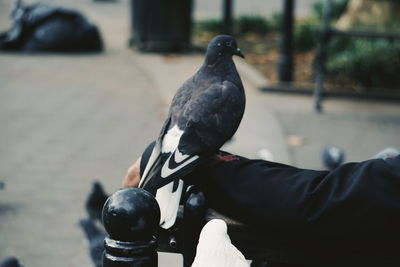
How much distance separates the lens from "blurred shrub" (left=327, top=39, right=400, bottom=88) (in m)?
9.51

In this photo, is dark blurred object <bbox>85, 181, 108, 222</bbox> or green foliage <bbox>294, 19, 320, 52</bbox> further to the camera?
green foliage <bbox>294, 19, 320, 52</bbox>

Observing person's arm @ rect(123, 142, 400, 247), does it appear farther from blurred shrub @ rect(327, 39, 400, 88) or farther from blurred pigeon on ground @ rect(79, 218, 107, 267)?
blurred shrub @ rect(327, 39, 400, 88)

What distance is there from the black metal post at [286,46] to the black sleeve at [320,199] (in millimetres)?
7308

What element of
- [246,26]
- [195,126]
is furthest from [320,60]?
[195,126]

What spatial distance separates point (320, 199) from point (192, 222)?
1.41 ft

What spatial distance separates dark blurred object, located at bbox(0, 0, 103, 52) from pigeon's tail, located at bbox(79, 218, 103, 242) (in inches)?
300

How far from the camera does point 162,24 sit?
12.0 meters

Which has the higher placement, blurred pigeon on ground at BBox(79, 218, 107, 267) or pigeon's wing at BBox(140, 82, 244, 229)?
pigeon's wing at BBox(140, 82, 244, 229)

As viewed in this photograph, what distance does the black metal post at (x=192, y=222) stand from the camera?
2.18 metres

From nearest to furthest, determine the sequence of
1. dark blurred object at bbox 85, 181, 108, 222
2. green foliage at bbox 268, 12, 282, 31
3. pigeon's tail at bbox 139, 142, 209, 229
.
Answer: pigeon's tail at bbox 139, 142, 209, 229 < dark blurred object at bbox 85, 181, 108, 222 < green foliage at bbox 268, 12, 282, 31

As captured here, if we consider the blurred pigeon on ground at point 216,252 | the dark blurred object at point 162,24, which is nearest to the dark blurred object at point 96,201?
the blurred pigeon on ground at point 216,252

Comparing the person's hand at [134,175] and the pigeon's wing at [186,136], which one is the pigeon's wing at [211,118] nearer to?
the pigeon's wing at [186,136]

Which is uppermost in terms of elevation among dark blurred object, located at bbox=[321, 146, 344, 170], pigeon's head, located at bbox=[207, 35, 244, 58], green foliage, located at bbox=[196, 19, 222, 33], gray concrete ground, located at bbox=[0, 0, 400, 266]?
pigeon's head, located at bbox=[207, 35, 244, 58]

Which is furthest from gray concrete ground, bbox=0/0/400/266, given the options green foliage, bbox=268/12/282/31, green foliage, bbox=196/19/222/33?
green foliage, bbox=268/12/282/31
